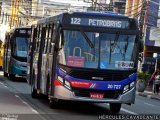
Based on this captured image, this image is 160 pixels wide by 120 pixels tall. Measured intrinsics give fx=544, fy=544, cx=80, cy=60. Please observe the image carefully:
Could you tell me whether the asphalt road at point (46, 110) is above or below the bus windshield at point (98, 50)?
below

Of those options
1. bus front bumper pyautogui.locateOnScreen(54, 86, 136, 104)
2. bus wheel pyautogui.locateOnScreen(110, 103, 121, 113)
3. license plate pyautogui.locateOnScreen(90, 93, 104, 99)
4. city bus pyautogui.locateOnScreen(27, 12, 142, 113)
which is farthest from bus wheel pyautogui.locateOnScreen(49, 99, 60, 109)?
bus wheel pyautogui.locateOnScreen(110, 103, 121, 113)

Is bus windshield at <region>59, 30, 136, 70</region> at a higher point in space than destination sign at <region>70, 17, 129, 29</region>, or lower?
lower

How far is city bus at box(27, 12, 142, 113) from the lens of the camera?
1614cm

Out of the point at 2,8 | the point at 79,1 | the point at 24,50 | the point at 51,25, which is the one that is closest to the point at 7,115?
the point at 51,25

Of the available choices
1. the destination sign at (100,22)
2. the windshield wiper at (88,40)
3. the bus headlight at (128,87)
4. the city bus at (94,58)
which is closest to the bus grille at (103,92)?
the city bus at (94,58)

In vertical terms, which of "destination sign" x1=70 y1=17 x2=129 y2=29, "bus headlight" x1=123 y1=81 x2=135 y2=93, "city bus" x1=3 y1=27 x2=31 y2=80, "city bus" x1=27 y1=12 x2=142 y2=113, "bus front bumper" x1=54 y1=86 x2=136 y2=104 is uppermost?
"destination sign" x1=70 y1=17 x2=129 y2=29

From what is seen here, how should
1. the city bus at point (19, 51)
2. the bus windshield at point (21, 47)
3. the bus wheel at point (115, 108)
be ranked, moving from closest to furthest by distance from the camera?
1. the bus wheel at point (115, 108)
2. the city bus at point (19, 51)
3. the bus windshield at point (21, 47)

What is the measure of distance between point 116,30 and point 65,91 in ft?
8.03

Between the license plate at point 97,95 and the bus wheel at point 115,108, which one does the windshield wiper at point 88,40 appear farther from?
the bus wheel at point 115,108

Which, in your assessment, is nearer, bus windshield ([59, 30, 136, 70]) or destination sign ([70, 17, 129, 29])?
bus windshield ([59, 30, 136, 70])

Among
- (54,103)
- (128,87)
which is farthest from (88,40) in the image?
(54,103)

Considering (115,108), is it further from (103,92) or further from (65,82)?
(65,82)

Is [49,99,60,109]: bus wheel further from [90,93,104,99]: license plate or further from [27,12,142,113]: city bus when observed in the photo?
[90,93,104,99]: license plate

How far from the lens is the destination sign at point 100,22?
16609 millimetres
